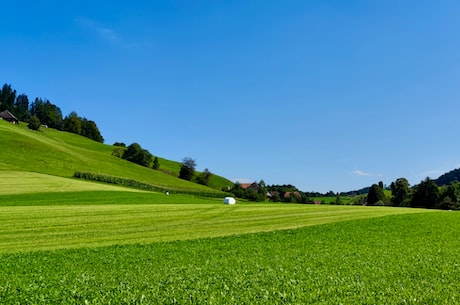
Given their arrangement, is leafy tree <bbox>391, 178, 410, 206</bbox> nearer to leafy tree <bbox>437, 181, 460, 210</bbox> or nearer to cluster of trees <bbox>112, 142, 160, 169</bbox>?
leafy tree <bbox>437, 181, 460, 210</bbox>

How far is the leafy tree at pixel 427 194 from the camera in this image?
110000 millimetres

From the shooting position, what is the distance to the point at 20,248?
21.7 m

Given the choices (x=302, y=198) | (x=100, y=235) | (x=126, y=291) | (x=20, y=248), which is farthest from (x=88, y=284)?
(x=302, y=198)

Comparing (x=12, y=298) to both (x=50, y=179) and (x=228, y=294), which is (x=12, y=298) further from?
(x=50, y=179)

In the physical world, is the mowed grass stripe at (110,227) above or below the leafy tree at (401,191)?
below

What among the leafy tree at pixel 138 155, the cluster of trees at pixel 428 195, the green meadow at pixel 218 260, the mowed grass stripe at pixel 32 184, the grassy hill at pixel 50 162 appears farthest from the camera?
the leafy tree at pixel 138 155

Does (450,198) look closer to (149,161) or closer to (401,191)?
(401,191)

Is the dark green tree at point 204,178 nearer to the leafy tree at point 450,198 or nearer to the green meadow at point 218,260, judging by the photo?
the leafy tree at point 450,198

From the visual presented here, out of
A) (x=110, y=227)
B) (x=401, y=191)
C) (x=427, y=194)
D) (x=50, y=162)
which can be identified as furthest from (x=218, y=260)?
(x=401, y=191)

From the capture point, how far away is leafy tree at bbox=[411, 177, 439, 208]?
4331 inches

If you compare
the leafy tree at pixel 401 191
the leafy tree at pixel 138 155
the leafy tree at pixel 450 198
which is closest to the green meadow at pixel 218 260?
the leafy tree at pixel 450 198

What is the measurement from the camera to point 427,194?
110500 millimetres

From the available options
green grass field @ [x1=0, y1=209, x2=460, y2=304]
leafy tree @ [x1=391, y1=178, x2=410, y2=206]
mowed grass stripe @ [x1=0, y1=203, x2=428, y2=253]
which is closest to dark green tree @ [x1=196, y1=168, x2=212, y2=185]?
leafy tree @ [x1=391, y1=178, x2=410, y2=206]

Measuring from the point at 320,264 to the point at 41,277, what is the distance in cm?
1081
